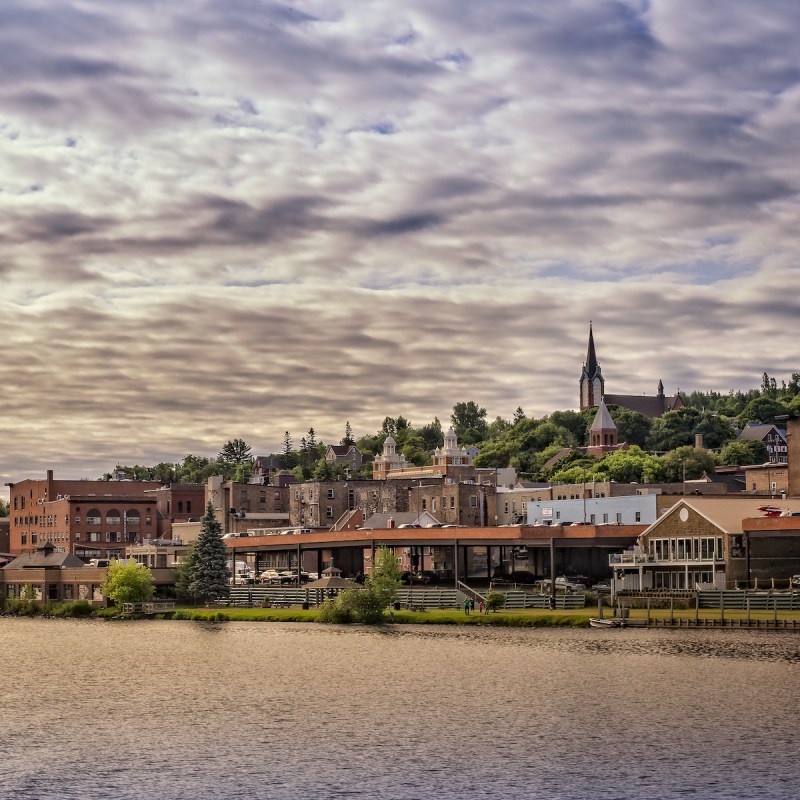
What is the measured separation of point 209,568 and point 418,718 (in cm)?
8101

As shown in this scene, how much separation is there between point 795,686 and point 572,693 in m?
9.63

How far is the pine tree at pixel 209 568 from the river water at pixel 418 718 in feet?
143

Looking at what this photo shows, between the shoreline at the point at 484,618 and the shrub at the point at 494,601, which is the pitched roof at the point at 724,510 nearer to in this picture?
the shoreline at the point at 484,618

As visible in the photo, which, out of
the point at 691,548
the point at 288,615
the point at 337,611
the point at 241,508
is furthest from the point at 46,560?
the point at 691,548

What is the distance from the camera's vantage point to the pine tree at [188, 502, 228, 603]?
130625mm

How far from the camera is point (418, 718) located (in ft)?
173

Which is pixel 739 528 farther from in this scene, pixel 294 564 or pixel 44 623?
pixel 294 564

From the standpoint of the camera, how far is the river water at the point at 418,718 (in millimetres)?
40094

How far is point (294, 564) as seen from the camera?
165875mm

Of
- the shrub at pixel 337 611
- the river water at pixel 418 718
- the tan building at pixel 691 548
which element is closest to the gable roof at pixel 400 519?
the tan building at pixel 691 548

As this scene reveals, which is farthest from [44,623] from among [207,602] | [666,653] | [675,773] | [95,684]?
[675,773]

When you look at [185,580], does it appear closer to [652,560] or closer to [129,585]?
[129,585]

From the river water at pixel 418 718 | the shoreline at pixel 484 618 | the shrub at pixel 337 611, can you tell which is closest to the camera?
the river water at pixel 418 718

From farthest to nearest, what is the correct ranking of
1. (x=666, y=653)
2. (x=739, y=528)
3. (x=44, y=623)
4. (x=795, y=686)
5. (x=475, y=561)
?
(x=475, y=561), (x=44, y=623), (x=739, y=528), (x=666, y=653), (x=795, y=686)
